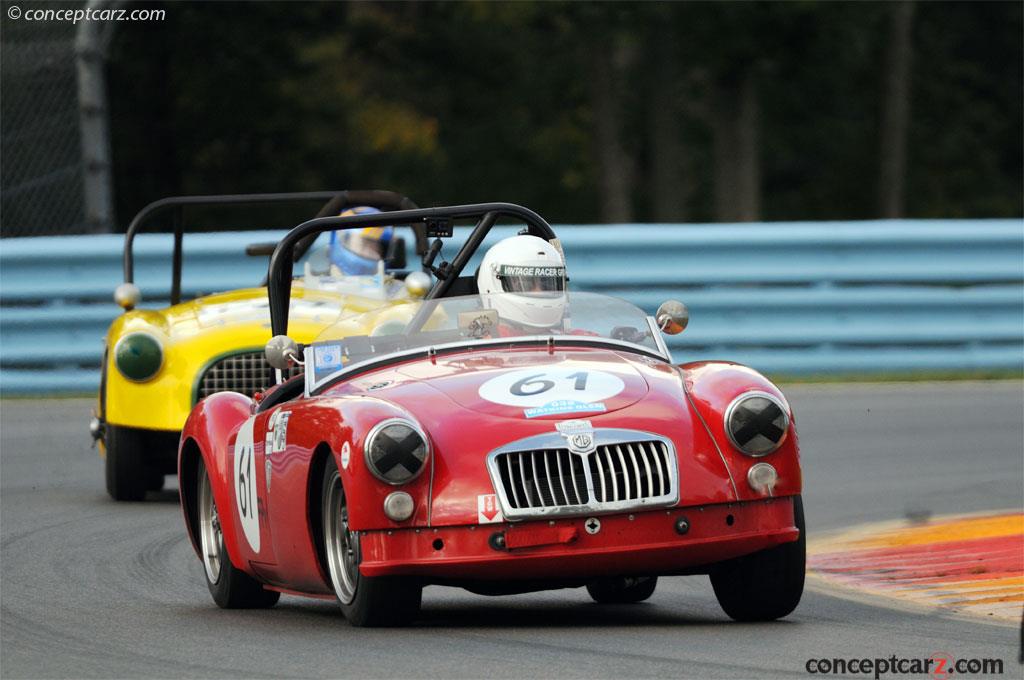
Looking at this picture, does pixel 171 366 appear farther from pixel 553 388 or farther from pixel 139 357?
pixel 553 388

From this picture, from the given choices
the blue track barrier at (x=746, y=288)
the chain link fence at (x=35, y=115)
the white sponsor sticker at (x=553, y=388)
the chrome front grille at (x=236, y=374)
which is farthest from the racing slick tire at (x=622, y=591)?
the chain link fence at (x=35, y=115)

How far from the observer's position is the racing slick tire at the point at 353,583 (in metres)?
6.14

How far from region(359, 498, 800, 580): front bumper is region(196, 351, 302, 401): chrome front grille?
482 cm

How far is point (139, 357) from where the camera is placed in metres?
10.9

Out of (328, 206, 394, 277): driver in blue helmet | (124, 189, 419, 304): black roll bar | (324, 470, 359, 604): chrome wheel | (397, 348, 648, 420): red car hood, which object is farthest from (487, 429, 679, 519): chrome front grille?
(328, 206, 394, 277): driver in blue helmet

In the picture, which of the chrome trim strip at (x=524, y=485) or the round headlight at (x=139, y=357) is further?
the round headlight at (x=139, y=357)

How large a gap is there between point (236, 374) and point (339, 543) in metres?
4.53

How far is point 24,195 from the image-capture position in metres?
15.2

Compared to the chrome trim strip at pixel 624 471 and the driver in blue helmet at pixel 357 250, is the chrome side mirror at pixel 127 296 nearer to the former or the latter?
the driver in blue helmet at pixel 357 250

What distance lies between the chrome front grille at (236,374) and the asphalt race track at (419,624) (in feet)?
2.10

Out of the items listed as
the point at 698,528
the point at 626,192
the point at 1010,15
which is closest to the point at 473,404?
the point at 698,528

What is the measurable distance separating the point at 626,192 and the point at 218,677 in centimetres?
3218

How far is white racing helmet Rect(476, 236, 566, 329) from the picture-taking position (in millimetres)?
7324

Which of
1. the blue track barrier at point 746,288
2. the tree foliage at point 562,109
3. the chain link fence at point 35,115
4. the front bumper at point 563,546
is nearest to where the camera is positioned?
the front bumper at point 563,546
